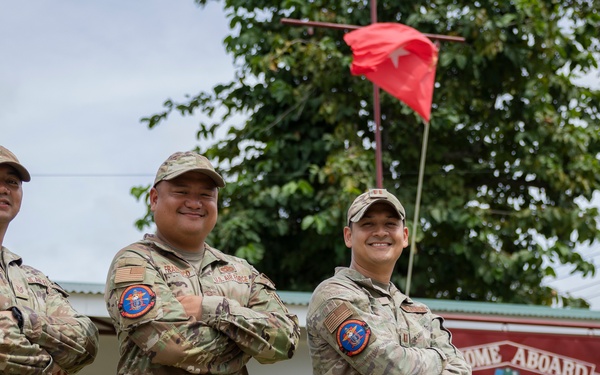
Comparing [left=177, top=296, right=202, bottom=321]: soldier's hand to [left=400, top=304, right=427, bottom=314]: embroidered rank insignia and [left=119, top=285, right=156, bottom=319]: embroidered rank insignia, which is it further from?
[left=400, top=304, right=427, bottom=314]: embroidered rank insignia

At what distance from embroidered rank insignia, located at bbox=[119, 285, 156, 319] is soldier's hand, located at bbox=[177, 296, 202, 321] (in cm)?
12

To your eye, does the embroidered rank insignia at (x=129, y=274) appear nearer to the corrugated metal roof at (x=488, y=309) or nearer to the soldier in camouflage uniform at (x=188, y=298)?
the soldier in camouflage uniform at (x=188, y=298)

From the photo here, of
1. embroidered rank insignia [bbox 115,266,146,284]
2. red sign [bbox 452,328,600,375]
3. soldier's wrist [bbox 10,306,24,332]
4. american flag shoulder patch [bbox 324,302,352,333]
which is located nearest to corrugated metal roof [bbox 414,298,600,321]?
red sign [bbox 452,328,600,375]

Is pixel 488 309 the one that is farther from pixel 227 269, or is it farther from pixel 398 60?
pixel 227 269

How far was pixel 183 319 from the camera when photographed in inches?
123

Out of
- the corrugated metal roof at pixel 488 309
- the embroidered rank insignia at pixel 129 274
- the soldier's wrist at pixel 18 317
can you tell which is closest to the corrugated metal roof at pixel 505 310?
the corrugated metal roof at pixel 488 309

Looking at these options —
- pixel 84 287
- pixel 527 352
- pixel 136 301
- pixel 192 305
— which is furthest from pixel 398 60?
pixel 136 301

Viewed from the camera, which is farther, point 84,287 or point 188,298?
point 84,287

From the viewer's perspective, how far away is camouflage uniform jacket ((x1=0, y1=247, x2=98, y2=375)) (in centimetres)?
303

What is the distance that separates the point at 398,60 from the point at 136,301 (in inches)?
286

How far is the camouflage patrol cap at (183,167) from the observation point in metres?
3.39

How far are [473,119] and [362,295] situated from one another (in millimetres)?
8184

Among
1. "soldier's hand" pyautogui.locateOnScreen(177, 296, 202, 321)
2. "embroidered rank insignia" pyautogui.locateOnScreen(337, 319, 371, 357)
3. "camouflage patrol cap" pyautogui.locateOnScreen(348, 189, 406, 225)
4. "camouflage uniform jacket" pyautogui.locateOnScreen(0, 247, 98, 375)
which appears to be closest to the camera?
"camouflage uniform jacket" pyautogui.locateOnScreen(0, 247, 98, 375)

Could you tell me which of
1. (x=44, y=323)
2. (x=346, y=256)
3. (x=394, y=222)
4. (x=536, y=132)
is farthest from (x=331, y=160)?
(x=44, y=323)
